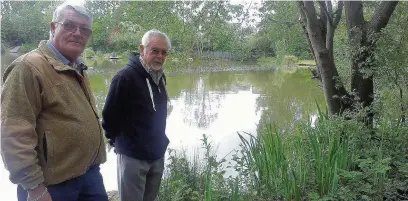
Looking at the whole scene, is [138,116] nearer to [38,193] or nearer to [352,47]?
[38,193]

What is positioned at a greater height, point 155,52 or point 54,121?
point 155,52

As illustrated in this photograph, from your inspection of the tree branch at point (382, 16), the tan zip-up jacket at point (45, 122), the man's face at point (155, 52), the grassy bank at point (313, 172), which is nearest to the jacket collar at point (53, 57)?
the tan zip-up jacket at point (45, 122)

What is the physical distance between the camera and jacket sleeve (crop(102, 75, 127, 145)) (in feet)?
7.06

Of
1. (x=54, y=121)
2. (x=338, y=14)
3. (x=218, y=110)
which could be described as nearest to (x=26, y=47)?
(x=218, y=110)

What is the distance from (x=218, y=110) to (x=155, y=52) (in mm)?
8084

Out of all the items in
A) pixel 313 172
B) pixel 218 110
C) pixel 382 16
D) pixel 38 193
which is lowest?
pixel 218 110

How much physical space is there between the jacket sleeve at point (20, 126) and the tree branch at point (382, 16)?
140 inches

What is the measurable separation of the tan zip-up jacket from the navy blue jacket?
1.54ft

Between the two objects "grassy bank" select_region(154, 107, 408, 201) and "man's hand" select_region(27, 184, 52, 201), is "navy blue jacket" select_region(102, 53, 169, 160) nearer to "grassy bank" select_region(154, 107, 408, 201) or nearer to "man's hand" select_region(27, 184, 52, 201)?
"grassy bank" select_region(154, 107, 408, 201)

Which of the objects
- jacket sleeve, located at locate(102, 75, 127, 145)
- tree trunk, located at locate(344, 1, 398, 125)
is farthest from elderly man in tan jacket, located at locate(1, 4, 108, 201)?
tree trunk, located at locate(344, 1, 398, 125)

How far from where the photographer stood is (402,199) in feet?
8.18

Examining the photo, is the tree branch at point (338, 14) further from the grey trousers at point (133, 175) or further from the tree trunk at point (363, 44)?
the grey trousers at point (133, 175)

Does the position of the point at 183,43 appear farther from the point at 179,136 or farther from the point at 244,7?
the point at 179,136

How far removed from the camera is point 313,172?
9.08ft
